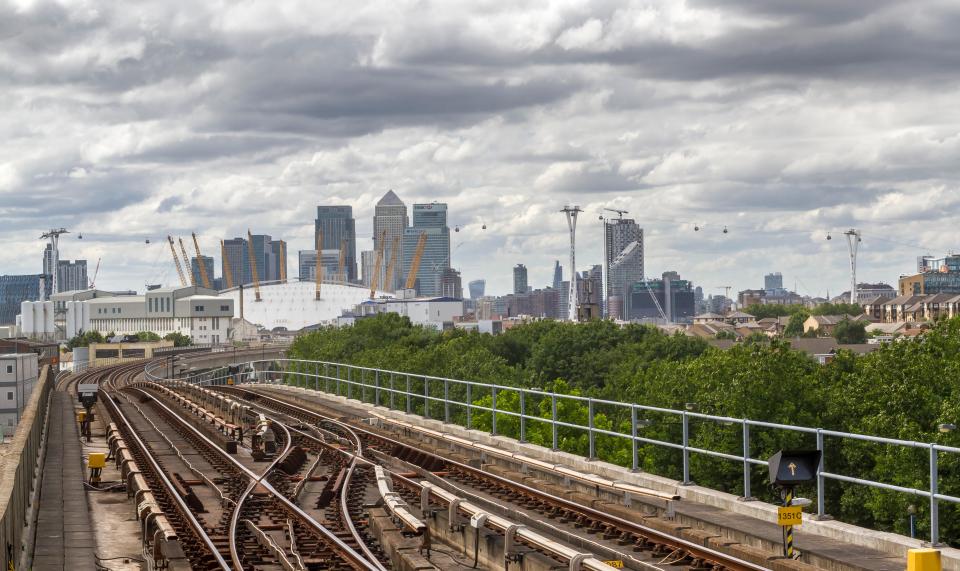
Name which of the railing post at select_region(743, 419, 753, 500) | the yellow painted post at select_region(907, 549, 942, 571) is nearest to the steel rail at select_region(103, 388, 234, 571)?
the railing post at select_region(743, 419, 753, 500)

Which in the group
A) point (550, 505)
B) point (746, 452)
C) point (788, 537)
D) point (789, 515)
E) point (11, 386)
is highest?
point (746, 452)

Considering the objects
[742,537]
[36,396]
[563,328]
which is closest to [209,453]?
[36,396]

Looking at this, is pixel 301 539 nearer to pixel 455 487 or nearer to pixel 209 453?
→ pixel 455 487

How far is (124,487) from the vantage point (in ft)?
80.1

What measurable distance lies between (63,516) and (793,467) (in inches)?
486

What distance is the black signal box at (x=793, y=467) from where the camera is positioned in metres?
13.7

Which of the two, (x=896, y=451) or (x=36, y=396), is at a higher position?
(x=36, y=396)

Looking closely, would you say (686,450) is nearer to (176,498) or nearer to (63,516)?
(176,498)

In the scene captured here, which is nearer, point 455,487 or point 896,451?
point 455,487

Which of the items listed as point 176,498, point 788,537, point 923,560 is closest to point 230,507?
point 176,498

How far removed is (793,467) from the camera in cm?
1384

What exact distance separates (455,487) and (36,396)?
24176mm

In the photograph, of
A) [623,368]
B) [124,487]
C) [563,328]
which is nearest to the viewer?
[124,487]

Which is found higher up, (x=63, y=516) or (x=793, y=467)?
(x=793, y=467)
